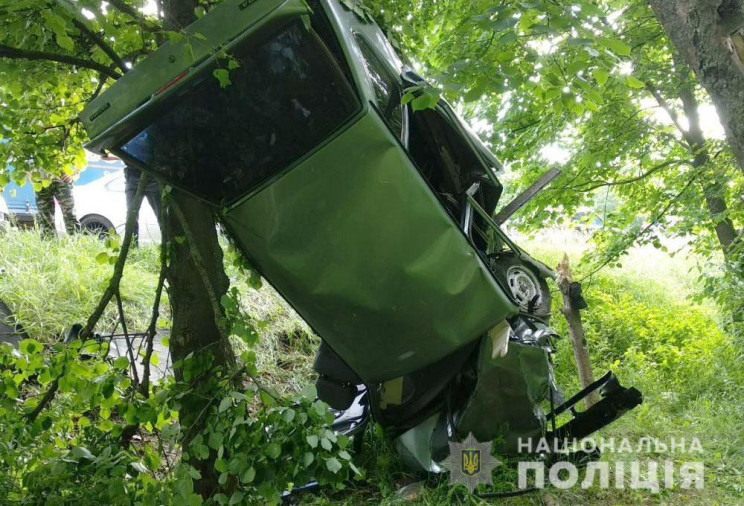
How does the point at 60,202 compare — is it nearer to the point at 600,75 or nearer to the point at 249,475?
the point at 249,475

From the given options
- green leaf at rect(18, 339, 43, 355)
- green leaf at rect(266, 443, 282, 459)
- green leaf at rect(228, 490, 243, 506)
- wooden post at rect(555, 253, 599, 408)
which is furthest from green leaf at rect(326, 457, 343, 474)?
wooden post at rect(555, 253, 599, 408)

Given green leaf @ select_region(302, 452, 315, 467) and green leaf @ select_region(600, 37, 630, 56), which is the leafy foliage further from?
green leaf @ select_region(600, 37, 630, 56)

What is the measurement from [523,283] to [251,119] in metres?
2.16

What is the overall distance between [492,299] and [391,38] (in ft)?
7.06

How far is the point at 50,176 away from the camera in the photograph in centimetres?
381

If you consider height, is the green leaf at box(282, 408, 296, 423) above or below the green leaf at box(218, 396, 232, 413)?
below

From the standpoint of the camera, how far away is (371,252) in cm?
264

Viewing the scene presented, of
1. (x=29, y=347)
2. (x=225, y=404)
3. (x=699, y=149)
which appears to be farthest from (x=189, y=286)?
(x=699, y=149)

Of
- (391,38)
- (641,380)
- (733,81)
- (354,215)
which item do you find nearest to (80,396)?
(354,215)

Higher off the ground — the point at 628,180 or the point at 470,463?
the point at 628,180

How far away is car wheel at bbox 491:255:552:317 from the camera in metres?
3.55

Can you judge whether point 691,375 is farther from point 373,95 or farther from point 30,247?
point 30,247

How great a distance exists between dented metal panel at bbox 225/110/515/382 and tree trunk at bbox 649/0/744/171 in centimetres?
130

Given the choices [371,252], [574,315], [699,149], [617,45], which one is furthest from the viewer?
[699,149]
